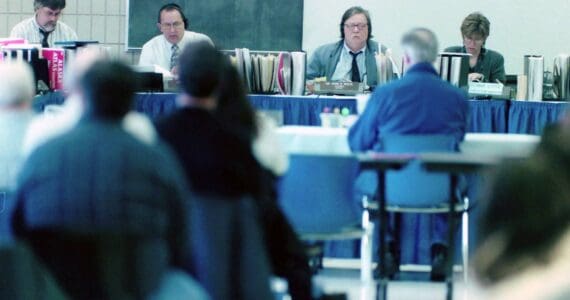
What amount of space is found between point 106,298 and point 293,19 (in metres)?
7.19

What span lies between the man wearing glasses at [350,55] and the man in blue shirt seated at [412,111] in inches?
105

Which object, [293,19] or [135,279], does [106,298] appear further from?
[293,19]

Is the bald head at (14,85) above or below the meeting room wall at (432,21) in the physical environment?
below

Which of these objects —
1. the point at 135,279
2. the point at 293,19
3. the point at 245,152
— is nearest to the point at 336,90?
the point at 293,19

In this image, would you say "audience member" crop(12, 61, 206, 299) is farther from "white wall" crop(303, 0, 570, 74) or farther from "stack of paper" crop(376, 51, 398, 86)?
"white wall" crop(303, 0, 570, 74)

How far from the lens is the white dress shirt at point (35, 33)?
897cm

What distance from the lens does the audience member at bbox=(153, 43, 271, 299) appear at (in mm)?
3631

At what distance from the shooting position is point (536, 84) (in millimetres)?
7848

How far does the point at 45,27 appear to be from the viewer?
9.02 meters

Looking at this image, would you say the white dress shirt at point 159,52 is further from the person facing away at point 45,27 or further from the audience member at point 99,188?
the audience member at point 99,188

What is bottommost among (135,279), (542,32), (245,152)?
(135,279)

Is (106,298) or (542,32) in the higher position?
(542,32)

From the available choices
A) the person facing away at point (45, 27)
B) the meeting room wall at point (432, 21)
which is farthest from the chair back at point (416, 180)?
the meeting room wall at point (432, 21)

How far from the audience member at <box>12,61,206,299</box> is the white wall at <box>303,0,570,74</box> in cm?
678
